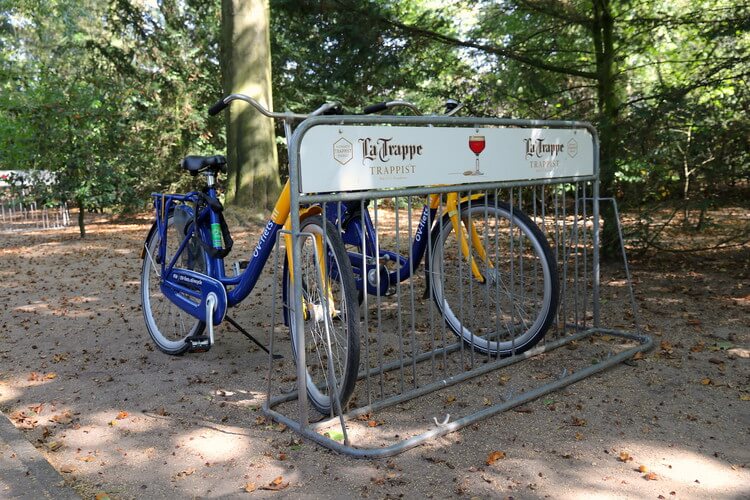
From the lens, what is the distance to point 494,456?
297cm

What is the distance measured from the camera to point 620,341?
460cm

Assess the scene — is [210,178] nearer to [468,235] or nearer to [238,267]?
[238,267]

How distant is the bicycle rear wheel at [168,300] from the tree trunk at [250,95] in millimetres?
6621

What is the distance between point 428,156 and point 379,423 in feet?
4.33

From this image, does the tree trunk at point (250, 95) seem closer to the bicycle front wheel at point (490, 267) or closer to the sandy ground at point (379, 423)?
the sandy ground at point (379, 423)

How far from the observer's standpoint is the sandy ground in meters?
2.78

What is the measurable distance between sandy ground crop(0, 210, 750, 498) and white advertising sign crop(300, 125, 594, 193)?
45.0 inches

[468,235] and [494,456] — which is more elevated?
[468,235]

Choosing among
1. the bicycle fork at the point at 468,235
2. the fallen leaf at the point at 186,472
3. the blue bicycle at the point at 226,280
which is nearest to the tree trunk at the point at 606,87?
the bicycle fork at the point at 468,235

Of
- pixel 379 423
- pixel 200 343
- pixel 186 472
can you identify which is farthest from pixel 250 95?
pixel 186 472

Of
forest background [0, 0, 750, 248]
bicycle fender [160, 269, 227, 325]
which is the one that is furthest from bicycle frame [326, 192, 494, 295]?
forest background [0, 0, 750, 248]

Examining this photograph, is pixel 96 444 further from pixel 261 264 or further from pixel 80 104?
pixel 80 104

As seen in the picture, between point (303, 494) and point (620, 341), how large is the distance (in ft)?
8.74

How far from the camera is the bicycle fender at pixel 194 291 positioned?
413 cm
